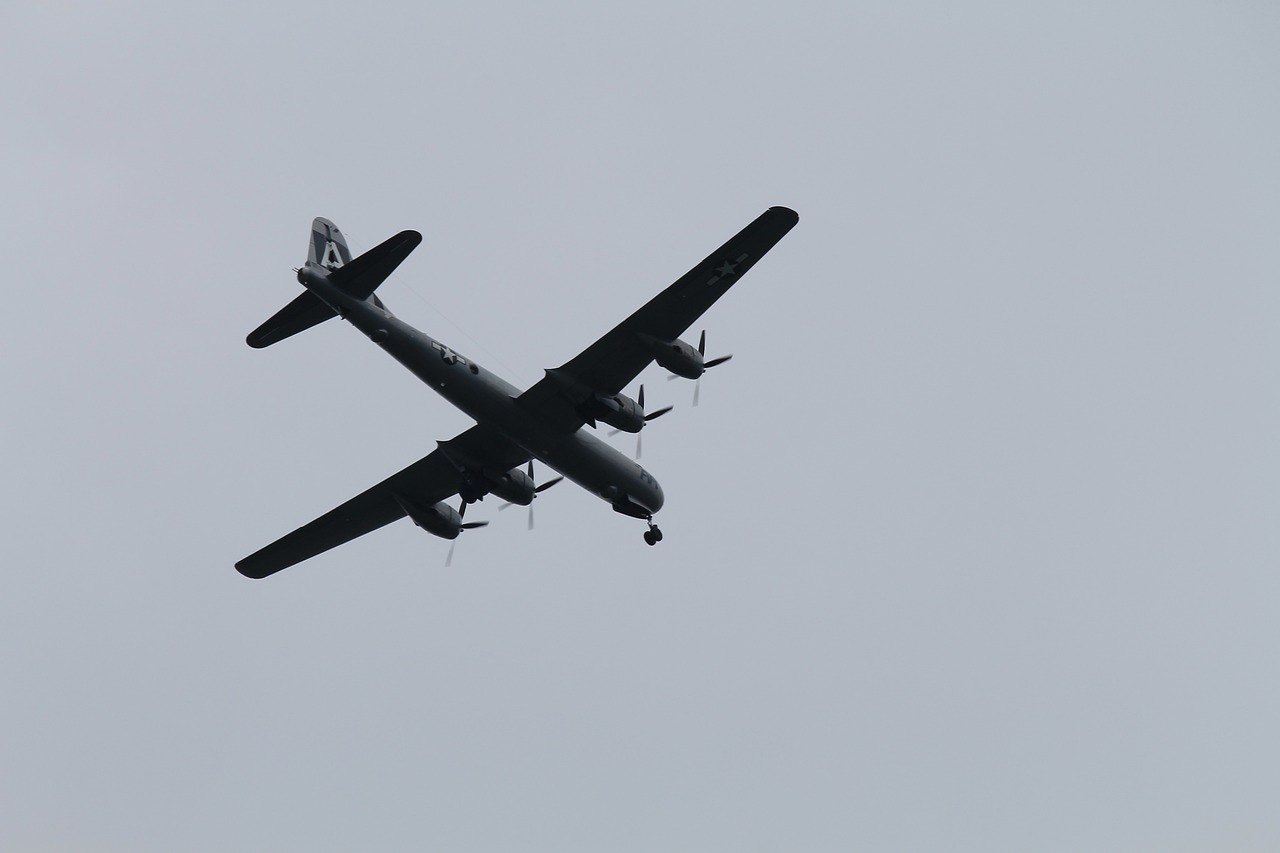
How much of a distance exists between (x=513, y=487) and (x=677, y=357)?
6.18 m

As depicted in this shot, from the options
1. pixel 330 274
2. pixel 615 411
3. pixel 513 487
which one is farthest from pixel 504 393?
pixel 330 274

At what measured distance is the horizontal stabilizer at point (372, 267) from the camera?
2631 centimetres

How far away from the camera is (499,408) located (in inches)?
1152

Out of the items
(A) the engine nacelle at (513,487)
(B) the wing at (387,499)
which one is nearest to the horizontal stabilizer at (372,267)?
(B) the wing at (387,499)

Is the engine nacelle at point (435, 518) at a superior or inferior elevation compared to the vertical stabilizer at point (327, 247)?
inferior

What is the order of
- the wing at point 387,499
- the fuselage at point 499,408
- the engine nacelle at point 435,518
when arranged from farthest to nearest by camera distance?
the engine nacelle at point 435,518 → the wing at point 387,499 → the fuselage at point 499,408

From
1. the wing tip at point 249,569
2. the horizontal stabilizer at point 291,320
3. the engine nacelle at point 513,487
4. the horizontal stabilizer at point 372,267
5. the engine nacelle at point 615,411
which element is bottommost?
the wing tip at point 249,569

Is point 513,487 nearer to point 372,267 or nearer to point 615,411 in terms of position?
point 615,411

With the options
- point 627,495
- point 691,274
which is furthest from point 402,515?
point 691,274

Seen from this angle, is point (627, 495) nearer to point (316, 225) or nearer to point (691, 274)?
point (691, 274)

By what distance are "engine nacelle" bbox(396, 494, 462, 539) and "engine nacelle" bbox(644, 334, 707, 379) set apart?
7791 millimetres

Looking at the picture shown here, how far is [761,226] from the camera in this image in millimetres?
26672

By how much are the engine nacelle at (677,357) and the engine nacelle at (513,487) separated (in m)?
5.70

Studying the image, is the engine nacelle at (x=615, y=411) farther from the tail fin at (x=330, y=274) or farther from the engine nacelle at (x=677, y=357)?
the tail fin at (x=330, y=274)
